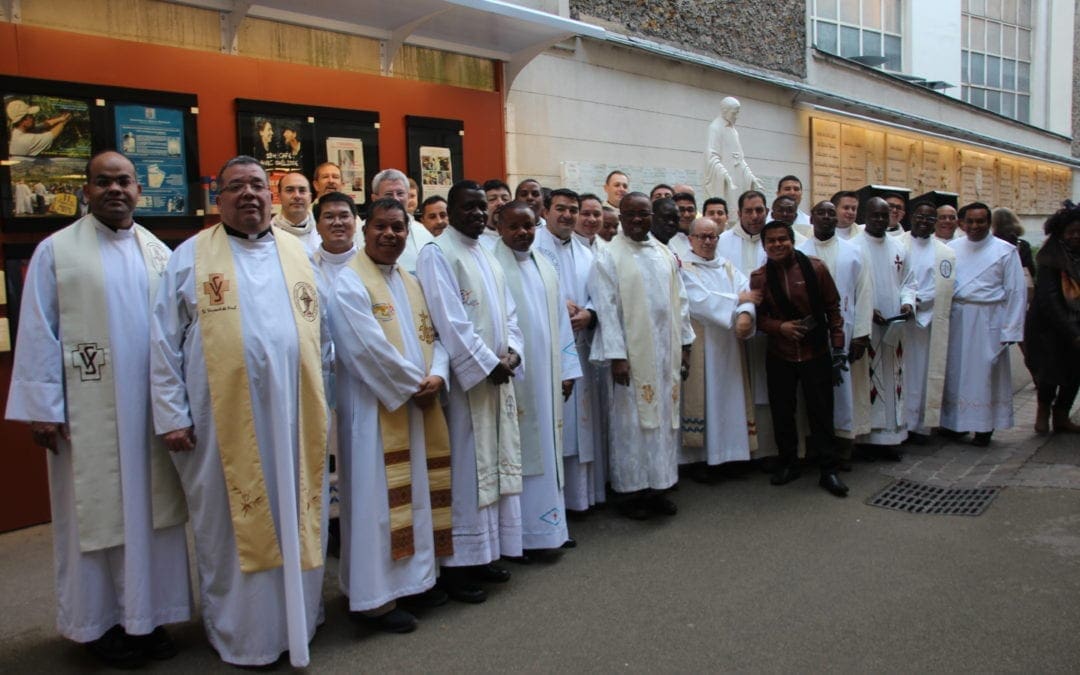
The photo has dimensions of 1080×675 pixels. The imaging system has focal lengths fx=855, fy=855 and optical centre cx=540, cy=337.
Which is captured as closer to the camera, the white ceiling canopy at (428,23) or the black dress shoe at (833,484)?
the black dress shoe at (833,484)

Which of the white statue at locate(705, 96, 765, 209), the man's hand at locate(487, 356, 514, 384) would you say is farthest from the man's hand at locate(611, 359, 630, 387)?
the white statue at locate(705, 96, 765, 209)

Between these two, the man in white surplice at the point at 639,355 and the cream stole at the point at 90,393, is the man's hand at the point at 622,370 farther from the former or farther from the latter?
the cream stole at the point at 90,393

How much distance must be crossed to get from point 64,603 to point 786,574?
137 inches

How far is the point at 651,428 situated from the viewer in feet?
18.0

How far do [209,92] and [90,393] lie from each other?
3421mm

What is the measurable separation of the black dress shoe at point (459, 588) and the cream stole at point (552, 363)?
0.72 metres

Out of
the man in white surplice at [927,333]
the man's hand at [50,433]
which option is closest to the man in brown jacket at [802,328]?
the man in white surplice at [927,333]

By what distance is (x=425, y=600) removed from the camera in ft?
14.0

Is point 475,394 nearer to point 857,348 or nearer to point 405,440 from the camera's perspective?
point 405,440

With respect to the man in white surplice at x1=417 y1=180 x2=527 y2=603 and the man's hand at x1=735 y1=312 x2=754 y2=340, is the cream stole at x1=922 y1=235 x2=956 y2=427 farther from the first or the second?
the man in white surplice at x1=417 y1=180 x2=527 y2=603

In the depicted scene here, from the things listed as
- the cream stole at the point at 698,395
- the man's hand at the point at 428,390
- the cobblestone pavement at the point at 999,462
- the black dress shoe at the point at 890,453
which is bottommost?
the cobblestone pavement at the point at 999,462

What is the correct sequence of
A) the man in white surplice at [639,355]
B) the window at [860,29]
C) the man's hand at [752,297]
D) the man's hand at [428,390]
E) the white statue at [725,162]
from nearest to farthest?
the man's hand at [428,390], the man in white surplice at [639,355], the man's hand at [752,297], the white statue at [725,162], the window at [860,29]

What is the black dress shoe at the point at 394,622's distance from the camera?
157 inches

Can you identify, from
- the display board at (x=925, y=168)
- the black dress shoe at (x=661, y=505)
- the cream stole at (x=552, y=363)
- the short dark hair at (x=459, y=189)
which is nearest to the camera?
the short dark hair at (x=459, y=189)
